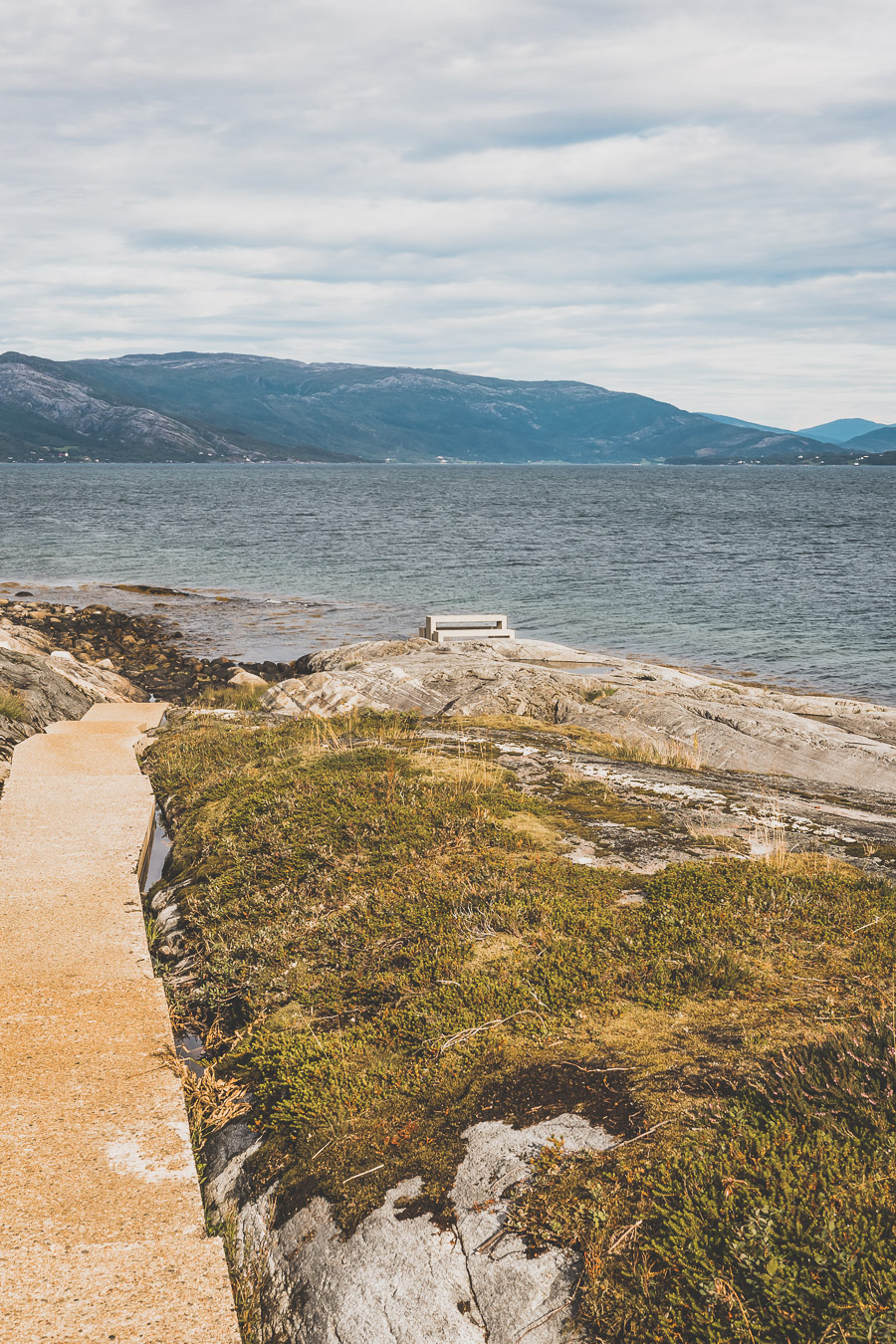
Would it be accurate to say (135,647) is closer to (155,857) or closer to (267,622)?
(267,622)

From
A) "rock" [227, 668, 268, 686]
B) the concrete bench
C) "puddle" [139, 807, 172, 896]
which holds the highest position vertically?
the concrete bench

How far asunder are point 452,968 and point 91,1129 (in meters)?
2.70

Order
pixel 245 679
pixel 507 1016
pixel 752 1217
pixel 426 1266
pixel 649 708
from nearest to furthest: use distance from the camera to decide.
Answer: pixel 752 1217 < pixel 426 1266 < pixel 507 1016 < pixel 649 708 < pixel 245 679

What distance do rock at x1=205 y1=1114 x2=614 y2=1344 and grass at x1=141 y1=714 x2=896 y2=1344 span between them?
0.39 feet

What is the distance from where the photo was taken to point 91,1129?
5676 millimetres

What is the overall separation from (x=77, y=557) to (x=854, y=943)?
6410 centimetres

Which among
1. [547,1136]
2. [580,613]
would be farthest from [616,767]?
[580,613]

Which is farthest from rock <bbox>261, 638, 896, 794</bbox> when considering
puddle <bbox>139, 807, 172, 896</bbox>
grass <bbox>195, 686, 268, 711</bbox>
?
puddle <bbox>139, 807, 172, 896</bbox>

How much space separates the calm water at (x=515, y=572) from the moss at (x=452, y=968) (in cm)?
2562

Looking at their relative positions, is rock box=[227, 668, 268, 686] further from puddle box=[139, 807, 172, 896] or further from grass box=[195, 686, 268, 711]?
puddle box=[139, 807, 172, 896]

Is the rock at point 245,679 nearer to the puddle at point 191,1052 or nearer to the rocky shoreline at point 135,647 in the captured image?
the rocky shoreline at point 135,647

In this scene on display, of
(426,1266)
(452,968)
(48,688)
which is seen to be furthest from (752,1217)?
(48,688)

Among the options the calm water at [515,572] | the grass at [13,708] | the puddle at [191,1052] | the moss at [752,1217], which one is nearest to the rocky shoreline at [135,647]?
the calm water at [515,572]

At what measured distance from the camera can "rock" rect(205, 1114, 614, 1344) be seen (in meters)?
4.20
